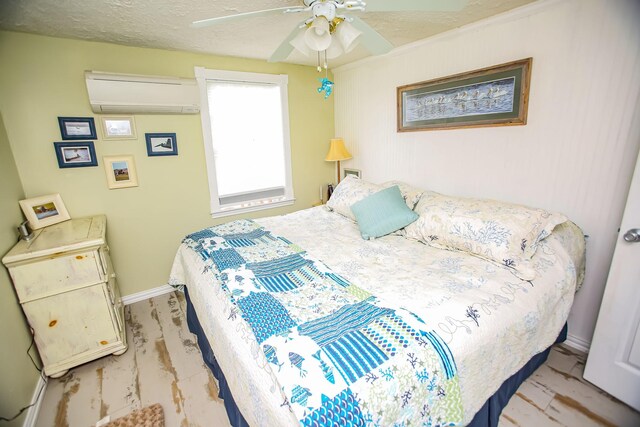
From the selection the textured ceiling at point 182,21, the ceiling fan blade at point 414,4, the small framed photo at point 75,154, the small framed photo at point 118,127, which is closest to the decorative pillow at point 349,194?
the textured ceiling at point 182,21

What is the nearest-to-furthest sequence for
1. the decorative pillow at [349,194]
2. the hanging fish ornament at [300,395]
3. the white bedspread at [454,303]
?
the hanging fish ornament at [300,395], the white bedspread at [454,303], the decorative pillow at [349,194]

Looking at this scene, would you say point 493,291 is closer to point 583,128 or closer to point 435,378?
point 435,378

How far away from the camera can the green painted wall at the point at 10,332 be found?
4.79ft

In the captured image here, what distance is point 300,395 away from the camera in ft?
2.87

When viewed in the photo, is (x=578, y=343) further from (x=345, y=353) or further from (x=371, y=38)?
(x=371, y=38)

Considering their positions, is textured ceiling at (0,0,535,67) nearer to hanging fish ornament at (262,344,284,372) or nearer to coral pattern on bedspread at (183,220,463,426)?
coral pattern on bedspread at (183,220,463,426)

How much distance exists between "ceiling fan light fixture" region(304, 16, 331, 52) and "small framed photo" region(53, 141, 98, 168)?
6.77 ft

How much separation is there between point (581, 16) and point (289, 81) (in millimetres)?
2479

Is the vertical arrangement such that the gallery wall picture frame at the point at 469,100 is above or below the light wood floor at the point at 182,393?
above

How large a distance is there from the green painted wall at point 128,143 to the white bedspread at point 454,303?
1.01m

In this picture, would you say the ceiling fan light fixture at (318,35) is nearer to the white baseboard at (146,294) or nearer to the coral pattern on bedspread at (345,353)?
the coral pattern on bedspread at (345,353)

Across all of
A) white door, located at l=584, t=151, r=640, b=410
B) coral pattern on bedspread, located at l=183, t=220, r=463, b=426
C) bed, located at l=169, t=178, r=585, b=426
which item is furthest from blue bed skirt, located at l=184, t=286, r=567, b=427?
coral pattern on bedspread, located at l=183, t=220, r=463, b=426

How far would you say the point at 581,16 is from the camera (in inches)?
66.7

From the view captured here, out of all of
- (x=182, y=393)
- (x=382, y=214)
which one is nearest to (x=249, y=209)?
(x=382, y=214)
